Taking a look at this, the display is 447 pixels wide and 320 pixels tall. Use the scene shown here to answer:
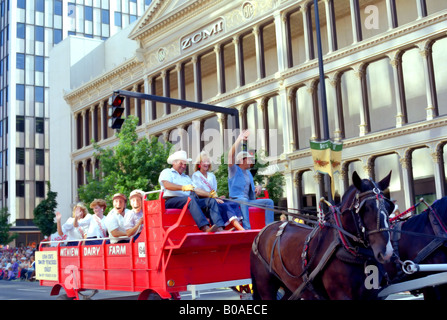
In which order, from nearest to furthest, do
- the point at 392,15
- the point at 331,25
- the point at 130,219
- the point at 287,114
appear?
the point at 130,219, the point at 392,15, the point at 331,25, the point at 287,114

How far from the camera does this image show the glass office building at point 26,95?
68.2 metres

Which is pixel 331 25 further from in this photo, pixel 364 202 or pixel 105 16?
pixel 105 16

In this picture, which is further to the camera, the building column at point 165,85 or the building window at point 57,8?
the building window at point 57,8

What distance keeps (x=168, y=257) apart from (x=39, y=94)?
6758 cm

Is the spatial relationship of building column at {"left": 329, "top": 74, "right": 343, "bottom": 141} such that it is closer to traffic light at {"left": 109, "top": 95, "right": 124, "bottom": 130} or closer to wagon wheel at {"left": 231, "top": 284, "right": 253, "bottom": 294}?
traffic light at {"left": 109, "top": 95, "right": 124, "bottom": 130}

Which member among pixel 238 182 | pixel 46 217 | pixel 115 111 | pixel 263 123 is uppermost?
pixel 263 123

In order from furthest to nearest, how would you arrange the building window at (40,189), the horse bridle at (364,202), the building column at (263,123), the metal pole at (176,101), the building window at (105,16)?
the building window at (105,16), the building window at (40,189), the building column at (263,123), the metal pole at (176,101), the horse bridle at (364,202)

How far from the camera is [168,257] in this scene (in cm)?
775

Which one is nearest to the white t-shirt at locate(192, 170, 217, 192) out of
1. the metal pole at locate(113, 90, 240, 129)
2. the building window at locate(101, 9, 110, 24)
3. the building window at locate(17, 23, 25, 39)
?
the metal pole at locate(113, 90, 240, 129)

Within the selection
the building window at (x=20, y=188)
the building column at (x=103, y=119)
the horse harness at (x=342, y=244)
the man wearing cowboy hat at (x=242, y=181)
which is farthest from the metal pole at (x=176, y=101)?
the building window at (x=20, y=188)

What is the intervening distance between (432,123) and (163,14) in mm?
22021

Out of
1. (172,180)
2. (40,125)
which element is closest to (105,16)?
(40,125)

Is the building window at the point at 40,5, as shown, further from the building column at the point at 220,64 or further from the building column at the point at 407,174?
the building column at the point at 407,174

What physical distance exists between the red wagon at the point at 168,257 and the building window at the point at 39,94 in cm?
6552
